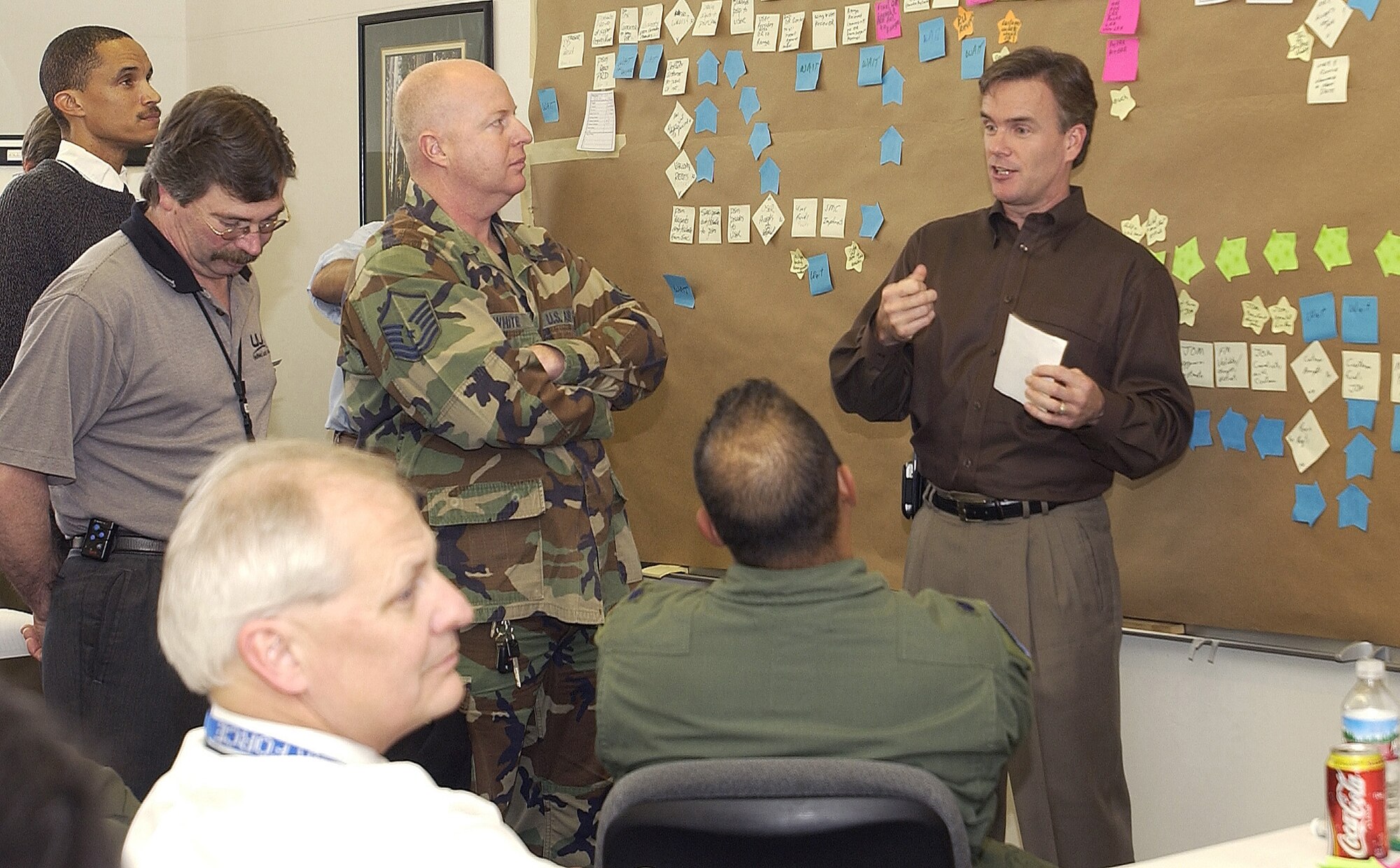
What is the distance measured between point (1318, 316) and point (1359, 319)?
77 mm

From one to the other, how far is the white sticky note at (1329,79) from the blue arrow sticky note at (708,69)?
4.93ft

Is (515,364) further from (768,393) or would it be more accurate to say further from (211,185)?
(768,393)

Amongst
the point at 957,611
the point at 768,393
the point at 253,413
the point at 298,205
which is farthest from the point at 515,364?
the point at 298,205

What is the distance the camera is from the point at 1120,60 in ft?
9.40

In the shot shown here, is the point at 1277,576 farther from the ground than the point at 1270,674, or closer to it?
farther from the ground

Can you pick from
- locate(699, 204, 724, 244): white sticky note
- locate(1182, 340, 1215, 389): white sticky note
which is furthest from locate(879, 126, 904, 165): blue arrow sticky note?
locate(1182, 340, 1215, 389): white sticky note

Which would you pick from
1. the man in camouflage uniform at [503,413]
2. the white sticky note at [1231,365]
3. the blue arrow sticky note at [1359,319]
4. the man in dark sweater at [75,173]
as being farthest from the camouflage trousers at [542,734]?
the blue arrow sticky note at [1359,319]

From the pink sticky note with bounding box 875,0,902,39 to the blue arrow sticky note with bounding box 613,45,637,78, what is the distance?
0.77 metres

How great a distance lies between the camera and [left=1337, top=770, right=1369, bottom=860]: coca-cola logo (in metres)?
1.51

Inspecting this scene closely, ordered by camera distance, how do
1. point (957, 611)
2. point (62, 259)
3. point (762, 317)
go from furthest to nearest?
point (762, 317)
point (62, 259)
point (957, 611)

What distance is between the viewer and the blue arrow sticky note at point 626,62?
3727mm

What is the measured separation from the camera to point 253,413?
2.61 m

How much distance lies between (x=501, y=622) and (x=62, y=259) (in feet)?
4.55

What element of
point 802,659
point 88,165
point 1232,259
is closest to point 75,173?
point 88,165
